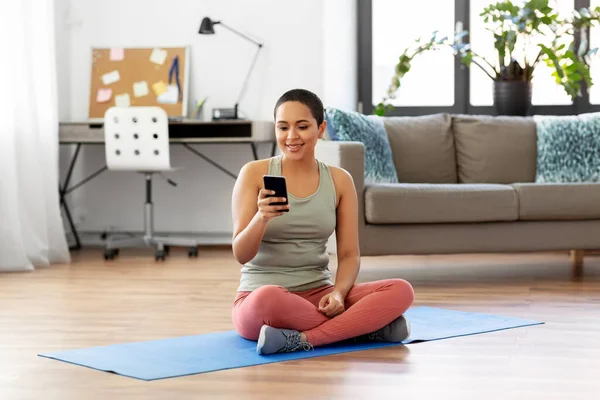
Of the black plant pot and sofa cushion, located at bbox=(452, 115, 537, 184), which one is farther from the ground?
the black plant pot

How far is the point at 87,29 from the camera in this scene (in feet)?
19.8

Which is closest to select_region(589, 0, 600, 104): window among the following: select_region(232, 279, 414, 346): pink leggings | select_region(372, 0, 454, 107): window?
select_region(372, 0, 454, 107): window

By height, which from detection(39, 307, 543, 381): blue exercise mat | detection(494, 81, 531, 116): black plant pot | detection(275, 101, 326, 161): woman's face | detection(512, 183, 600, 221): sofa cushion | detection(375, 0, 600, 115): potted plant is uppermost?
detection(375, 0, 600, 115): potted plant

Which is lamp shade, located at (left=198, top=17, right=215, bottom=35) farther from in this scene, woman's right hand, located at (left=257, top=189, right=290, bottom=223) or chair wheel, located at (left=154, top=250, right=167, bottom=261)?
woman's right hand, located at (left=257, top=189, right=290, bottom=223)

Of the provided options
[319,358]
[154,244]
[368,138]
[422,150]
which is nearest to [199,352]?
[319,358]

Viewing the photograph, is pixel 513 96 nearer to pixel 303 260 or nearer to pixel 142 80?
pixel 142 80

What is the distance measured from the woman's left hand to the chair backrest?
8.78 ft

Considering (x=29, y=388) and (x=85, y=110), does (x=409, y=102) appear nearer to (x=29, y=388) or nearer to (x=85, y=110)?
(x=85, y=110)

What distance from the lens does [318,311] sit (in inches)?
106

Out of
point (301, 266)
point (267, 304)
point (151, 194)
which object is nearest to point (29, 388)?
point (267, 304)

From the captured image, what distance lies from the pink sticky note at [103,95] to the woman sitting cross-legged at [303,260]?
3.32 m

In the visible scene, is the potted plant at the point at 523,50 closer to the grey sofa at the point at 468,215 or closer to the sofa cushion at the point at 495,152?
the sofa cushion at the point at 495,152

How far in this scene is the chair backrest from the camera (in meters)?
5.20

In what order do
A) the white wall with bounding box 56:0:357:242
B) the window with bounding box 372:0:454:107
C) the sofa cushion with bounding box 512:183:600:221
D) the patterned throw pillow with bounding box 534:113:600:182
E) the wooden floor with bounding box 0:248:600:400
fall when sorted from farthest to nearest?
the window with bounding box 372:0:454:107
the white wall with bounding box 56:0:357:242
the patterned throw pillow with bounding box 534:113:600:182
the sofa cushion with bounding box 512:183:600:221
the wooden floor with bounding box 0:248:600:400
